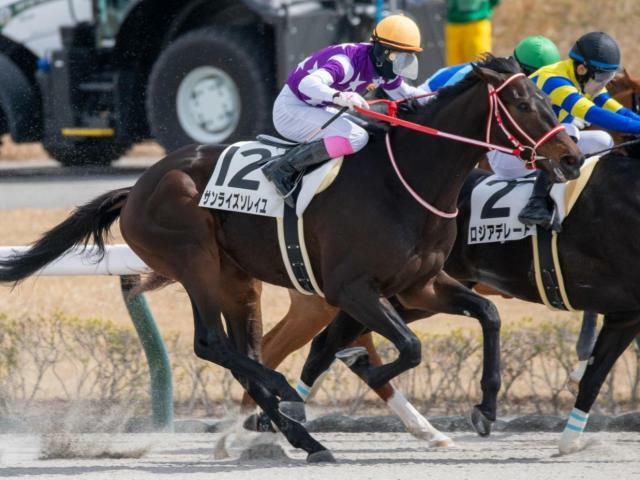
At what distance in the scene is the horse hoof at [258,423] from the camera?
6730mm

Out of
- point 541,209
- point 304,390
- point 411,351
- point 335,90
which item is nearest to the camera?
point 411,351

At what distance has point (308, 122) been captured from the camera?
21.4ft

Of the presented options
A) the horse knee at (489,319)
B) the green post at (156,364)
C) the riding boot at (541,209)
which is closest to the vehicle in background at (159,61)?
the green post at (156,364)

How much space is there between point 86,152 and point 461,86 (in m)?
9.14

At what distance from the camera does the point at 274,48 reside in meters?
13.5

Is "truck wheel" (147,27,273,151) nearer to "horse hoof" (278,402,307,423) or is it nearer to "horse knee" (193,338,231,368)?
"horse knee" (193,338,231,368)

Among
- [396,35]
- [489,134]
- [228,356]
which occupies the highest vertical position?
[396,35]

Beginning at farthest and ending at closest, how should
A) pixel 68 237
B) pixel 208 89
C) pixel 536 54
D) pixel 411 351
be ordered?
pixel 208 89 → pixel 536 54 → pixel 68 237 → pixel 411 351

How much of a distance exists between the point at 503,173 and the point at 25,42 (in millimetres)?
8148

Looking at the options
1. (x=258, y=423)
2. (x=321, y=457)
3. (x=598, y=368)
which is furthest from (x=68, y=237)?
(x=598, y=368)

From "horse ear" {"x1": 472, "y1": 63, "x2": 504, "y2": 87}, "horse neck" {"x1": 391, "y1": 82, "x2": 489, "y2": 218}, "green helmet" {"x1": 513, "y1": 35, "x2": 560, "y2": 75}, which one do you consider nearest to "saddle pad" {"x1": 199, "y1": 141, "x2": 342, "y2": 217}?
"horse neck" {"x1": 391, "y1": 82, "x2": 489, "y2": 218}

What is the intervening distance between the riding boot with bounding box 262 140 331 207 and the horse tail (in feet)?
3.49

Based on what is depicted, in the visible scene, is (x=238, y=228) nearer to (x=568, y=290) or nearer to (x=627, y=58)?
(x=568, y=290)

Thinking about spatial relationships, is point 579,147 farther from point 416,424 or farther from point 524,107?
point 416,424
